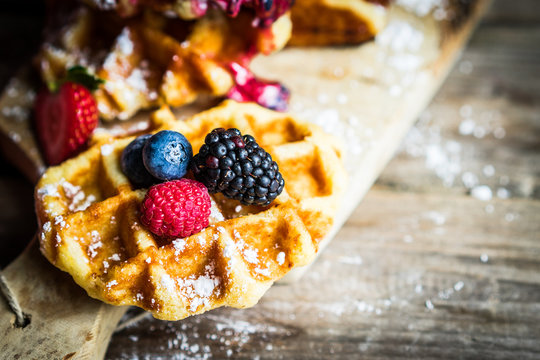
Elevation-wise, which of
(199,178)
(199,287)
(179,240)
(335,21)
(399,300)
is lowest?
(399,300)

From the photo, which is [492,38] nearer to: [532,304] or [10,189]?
[532,304]

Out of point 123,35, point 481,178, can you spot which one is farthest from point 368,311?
point 123,35

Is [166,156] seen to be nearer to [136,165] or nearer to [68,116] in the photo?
[136,165]

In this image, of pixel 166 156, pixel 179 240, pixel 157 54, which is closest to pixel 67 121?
pixel 157 54

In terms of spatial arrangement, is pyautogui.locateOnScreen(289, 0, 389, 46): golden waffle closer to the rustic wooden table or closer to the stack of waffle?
the stack of waffle

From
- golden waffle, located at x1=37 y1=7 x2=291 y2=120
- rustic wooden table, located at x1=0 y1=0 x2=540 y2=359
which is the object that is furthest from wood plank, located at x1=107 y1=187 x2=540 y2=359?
golden waffle, located at x1=37 y1=7 x2=291 y2=120
